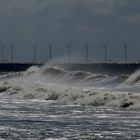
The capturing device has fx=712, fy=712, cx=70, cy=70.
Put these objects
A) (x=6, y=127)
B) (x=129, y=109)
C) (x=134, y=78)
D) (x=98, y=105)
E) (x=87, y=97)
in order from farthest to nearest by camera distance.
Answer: (x=134, y=78), (x=87, y=97), (x=98, y=105), (x=129, y=109), (x=6, y=127)

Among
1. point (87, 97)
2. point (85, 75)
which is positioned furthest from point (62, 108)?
point (85, 75)

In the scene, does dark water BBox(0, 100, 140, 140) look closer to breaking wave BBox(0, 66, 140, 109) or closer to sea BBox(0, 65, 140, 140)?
sea BBox(0, 65, 140, 140)

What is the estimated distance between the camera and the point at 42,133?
1481 inches

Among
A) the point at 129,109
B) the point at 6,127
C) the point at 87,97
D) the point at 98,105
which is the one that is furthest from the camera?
the point at 87,97

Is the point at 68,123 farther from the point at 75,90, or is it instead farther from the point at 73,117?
the point at 75,90

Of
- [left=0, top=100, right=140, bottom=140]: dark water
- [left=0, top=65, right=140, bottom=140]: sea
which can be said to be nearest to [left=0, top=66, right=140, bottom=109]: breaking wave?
[left=0, top=65, right=140, bottom=140]: sea

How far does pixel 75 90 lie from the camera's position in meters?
73.4

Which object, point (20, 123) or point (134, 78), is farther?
point (134, 78)

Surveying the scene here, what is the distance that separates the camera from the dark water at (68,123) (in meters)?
36.8

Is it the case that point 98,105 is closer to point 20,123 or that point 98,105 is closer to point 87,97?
point 87,97

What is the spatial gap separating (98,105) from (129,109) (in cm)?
605

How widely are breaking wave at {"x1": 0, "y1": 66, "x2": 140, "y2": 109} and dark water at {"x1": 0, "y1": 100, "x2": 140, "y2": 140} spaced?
6978 mm

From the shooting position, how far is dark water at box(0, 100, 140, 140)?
121 feet

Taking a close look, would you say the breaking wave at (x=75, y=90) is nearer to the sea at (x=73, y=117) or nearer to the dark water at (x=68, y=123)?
the sea at (x=73, y=117)
